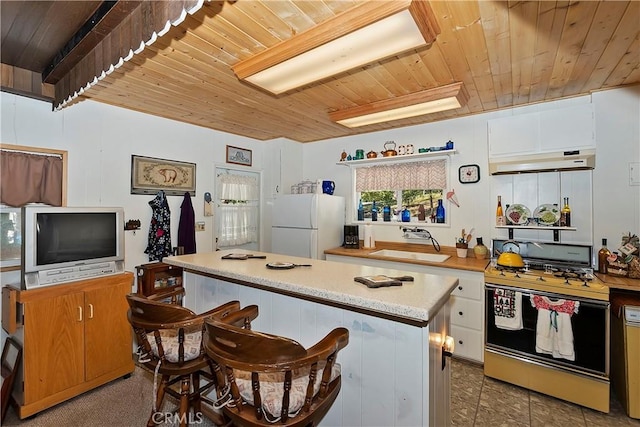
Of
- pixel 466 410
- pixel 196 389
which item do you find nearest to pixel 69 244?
pixel 196 389

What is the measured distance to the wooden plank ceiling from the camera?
1.66m

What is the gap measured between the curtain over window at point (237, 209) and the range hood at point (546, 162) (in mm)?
3198

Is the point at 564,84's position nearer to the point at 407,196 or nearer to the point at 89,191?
the point at 407,196

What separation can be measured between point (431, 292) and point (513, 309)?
1.61m

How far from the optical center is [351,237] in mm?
4219

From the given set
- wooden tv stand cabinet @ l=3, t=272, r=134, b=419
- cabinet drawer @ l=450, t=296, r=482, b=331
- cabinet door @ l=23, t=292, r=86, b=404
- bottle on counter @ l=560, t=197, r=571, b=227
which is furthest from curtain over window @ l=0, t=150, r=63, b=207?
bottle on counter @ l=560, t=197, r=571, b=227

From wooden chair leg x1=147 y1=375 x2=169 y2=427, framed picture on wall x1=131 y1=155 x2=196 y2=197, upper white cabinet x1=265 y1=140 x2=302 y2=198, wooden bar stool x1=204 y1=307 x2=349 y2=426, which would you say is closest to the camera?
wooden bar stool x1=204 y1=307 x2=349 y2=426

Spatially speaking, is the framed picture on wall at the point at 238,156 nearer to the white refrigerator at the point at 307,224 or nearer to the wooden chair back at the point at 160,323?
the white refrigerator at the point at 307,224

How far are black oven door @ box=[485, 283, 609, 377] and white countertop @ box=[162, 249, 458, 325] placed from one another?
1.27 metres

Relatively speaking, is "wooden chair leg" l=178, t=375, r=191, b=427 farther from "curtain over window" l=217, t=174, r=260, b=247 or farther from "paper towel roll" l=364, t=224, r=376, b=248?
"paper towel roll" l=364, t=224, r=376, b=248

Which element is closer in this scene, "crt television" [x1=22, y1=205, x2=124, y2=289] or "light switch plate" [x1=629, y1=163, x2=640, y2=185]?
"crt television" [x1=22, y1=205, x2=124, y2=289]

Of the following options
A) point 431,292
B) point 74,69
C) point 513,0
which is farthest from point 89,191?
point 513,0

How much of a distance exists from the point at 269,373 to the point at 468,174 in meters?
3.28

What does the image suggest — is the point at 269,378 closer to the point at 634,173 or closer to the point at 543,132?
the point at 543,132
